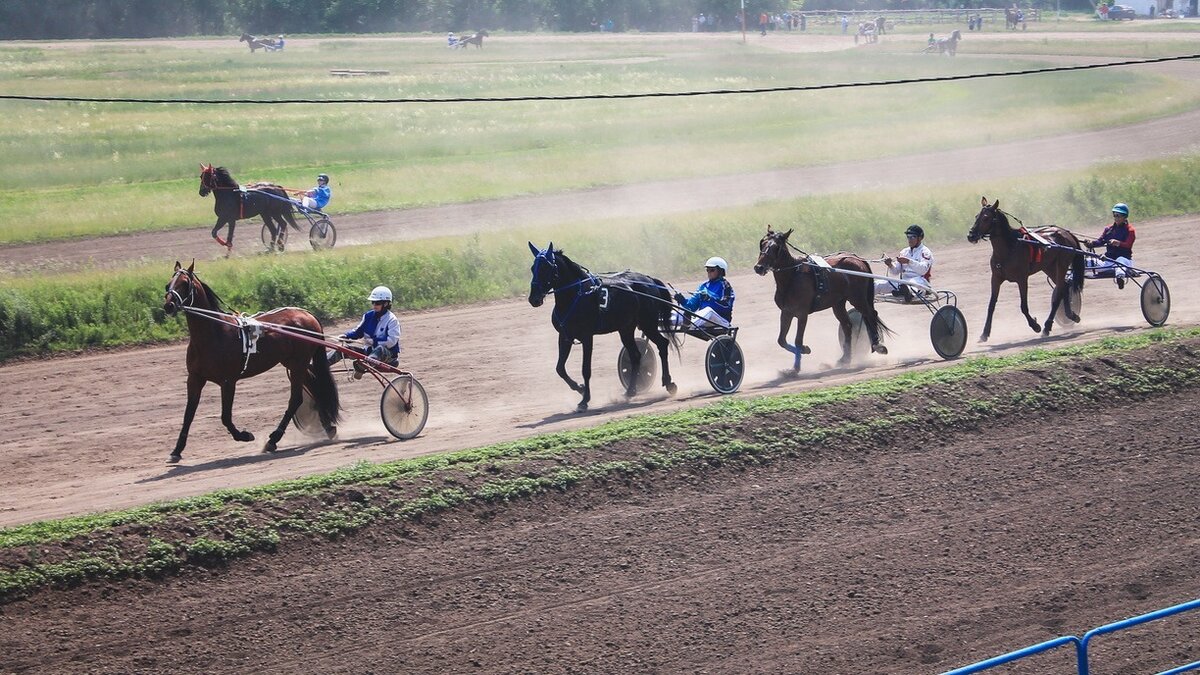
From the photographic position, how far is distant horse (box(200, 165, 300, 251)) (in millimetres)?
26094

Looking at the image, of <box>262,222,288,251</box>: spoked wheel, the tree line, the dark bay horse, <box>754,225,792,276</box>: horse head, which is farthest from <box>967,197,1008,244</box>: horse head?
the tree line

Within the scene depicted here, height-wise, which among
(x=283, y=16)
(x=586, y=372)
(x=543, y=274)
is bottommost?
(x=586, y=372)

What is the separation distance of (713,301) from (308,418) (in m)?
5.18

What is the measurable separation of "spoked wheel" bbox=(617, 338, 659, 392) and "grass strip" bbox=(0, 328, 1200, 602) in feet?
6.52

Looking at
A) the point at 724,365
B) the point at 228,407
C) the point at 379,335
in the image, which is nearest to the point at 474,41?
the point at 724,365

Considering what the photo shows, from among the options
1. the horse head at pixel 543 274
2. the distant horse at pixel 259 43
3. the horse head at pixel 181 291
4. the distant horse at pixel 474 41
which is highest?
the distant horse at pixel 259 43

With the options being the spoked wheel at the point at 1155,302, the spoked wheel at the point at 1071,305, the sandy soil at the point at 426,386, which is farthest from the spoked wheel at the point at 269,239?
the spoked wheel at the point at 1155,302

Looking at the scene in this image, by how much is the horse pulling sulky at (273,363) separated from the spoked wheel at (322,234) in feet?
39.1

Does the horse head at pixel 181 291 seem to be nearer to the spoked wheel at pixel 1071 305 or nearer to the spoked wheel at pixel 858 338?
the spoked wheel at pixel 858 338

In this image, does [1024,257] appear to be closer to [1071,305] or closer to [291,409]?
[1071,305]

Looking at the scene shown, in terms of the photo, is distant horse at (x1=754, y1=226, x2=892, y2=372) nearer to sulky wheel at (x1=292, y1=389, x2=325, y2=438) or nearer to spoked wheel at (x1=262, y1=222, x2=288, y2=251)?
sulky wheel at (x1=292, y1=389, x2=325, y2=438)

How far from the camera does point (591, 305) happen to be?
15.8 metres

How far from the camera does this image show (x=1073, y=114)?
45.8 m

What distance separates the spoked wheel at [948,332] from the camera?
59.5ft
